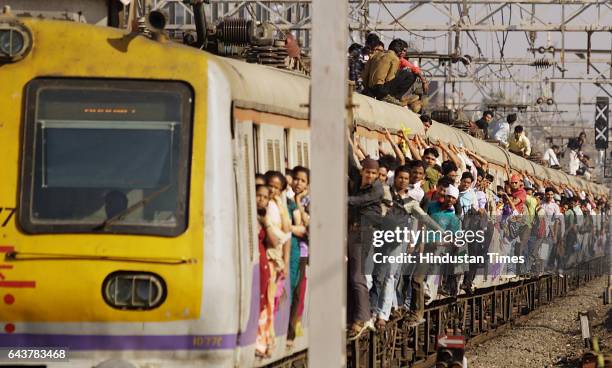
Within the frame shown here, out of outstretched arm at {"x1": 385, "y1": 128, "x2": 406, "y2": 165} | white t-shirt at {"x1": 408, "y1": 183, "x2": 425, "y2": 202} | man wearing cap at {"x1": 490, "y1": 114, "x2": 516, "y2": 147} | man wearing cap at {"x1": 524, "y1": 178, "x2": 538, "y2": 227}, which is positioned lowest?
man wearing cap at {"x1": 524, "y1": 178, "x2": 538, "y2": 227}

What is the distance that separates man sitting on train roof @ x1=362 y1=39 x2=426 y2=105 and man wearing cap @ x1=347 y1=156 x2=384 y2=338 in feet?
13.0

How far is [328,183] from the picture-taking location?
7.23m

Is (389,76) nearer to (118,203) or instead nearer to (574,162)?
(118,203)

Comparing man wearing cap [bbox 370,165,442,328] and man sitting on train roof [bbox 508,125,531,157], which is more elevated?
man sitting on train roof [bbox 508,125,531,157]

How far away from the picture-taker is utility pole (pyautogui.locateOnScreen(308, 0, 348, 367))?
7.20m

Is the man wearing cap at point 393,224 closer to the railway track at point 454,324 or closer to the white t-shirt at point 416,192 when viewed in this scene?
the white t-shirt at point 416,192

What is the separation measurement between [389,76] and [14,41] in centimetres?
810

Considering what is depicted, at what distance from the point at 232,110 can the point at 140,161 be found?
604mm

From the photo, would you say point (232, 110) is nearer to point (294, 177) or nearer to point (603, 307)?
point (294, 177)

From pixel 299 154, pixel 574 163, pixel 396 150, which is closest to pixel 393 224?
pixel 396 150

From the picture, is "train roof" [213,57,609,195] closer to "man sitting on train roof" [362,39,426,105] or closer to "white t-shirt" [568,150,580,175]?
"man sitting on train roof" [362,39,426,105]

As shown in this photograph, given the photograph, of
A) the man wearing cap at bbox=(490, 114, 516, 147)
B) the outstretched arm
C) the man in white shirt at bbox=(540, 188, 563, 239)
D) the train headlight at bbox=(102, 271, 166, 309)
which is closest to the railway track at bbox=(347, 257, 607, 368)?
the man in white shirt at bbox=(540, 188, 563, 239)

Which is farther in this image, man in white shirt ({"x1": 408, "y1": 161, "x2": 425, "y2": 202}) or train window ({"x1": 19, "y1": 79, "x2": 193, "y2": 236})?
man in white shirt ({"x1": 408, "y1": 161, "x2": 425, "y2": 202})

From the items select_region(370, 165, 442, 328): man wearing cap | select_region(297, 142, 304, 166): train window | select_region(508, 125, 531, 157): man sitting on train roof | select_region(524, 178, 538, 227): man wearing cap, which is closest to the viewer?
select_region(297, 142, 304, 166): train window
